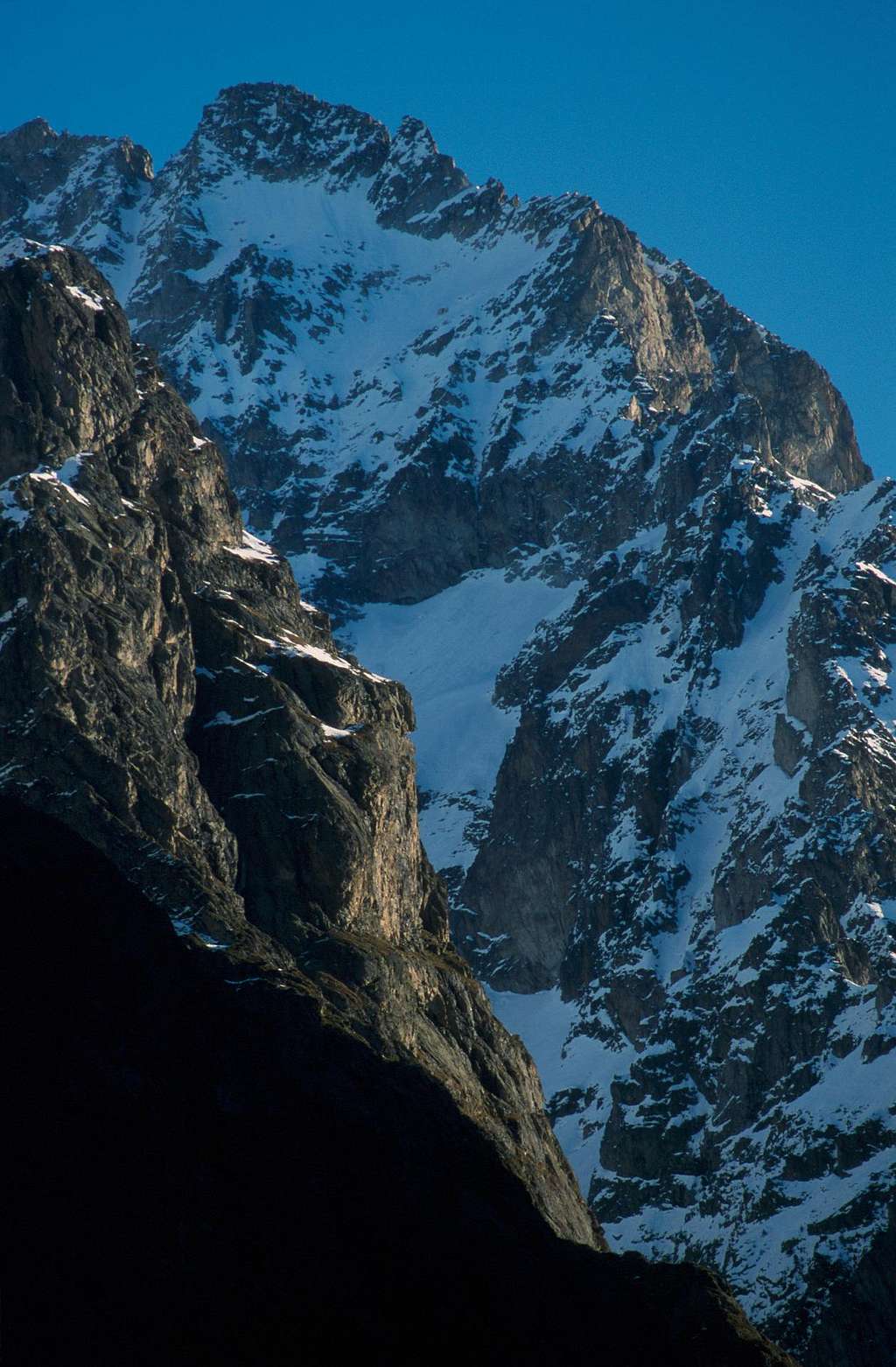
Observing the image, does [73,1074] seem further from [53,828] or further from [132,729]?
[132,729]

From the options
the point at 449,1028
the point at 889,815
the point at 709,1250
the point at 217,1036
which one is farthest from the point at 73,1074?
the point at 889,815

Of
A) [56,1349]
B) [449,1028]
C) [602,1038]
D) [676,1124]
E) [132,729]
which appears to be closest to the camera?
[56,1349]

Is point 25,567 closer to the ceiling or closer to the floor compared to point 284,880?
closer to the ceiling

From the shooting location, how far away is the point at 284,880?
109125 mm

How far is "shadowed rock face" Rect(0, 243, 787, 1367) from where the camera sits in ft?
277

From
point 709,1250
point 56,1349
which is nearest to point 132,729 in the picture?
point 56,1349

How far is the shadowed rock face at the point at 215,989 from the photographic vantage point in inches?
3322

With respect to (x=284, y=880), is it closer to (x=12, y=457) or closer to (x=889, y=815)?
(x=12, y=457)

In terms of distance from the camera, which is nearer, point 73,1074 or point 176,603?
point 73,1074

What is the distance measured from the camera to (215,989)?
96125mm

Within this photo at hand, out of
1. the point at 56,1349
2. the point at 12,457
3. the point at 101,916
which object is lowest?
the point at 56,1349

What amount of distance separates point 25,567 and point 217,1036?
73.3ft

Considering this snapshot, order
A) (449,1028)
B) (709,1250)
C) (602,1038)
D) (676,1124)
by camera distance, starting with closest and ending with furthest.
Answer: (449,1028)
(709,1250)
(676,1124)
(602,1038)

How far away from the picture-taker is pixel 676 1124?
17525 centimetres
